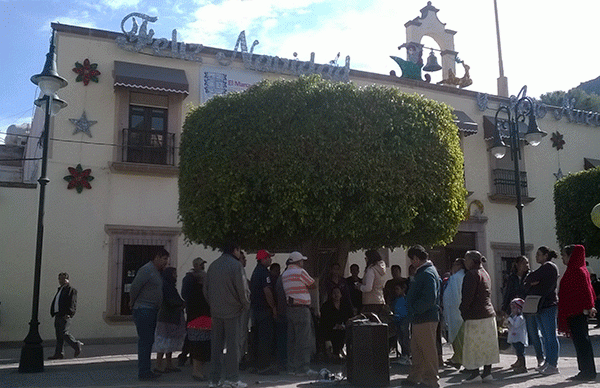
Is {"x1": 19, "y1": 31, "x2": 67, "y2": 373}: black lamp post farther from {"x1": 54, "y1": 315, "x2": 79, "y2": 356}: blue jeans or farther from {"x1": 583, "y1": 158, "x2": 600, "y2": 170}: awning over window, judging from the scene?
{"x1": 583, "y1": 158, "x2": 600, "y2": 170}: awning over window

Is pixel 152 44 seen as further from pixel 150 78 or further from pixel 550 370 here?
pixel 550 370

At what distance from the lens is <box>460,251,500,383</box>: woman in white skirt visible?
7.73 meters

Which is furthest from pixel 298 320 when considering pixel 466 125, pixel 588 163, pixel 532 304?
pixel 588 163

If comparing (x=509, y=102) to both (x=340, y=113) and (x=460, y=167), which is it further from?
(x=340, y=113)

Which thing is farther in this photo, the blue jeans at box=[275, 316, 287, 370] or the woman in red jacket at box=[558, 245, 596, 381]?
the blue jeans at box=[275, 316, 287, 370]

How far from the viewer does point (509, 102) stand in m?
20.3

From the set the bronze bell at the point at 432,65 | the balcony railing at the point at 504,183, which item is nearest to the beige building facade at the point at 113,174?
the bronze bell at the point at 432,65

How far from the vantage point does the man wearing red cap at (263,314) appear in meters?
8.73

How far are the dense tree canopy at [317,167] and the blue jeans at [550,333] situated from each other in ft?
7.36

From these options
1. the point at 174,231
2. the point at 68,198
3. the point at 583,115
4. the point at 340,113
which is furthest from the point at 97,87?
the point at 583,115

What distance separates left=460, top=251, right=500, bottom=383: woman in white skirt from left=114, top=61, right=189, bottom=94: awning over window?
9673mm

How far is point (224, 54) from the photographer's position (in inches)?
651

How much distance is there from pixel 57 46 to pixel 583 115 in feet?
56.4

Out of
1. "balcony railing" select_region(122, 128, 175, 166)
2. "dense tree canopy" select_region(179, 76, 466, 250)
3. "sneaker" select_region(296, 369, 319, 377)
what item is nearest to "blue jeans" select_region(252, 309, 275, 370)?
"sneaker" select_region(296, 369, 319, 377)
